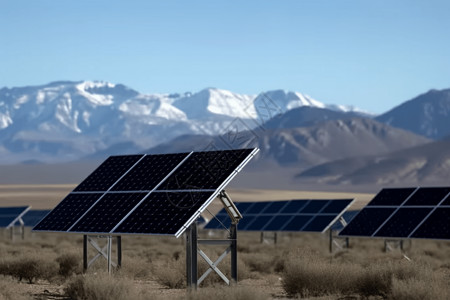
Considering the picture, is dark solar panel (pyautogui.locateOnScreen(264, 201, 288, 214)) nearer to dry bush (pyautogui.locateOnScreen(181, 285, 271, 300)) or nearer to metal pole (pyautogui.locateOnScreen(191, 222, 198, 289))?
metal pole (pyautogui.locateOnScreen(191, 222, 198, 289))

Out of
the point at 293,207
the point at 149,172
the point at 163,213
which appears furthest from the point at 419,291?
the point at 293,207

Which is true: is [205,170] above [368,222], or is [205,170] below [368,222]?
above

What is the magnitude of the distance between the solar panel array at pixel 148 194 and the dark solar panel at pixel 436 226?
11.4 meters

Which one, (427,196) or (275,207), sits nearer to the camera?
(427,196)

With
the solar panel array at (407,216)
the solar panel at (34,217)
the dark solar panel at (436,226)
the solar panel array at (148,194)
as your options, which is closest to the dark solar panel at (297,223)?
the solar panel array at (407,216)

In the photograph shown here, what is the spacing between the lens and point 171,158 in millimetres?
25828

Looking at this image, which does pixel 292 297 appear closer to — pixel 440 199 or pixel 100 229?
pixel 100 229

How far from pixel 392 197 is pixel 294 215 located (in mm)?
17153

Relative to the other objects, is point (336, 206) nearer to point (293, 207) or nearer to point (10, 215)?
point (293, 207)

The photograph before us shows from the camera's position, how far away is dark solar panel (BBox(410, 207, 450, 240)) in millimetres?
32938

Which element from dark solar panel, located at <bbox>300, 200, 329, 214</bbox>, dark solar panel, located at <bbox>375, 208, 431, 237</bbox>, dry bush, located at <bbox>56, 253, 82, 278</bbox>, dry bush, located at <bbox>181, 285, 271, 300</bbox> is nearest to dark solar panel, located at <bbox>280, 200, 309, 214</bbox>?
dark solar panel, located at <bbox>300, 200, 329, 214</bbox>

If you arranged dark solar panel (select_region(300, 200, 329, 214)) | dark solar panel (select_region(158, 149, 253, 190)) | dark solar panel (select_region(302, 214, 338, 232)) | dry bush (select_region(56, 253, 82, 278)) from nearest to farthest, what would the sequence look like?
1. dark solar panel (select_region(158, 149, 253, 190))
2. dry bush (select_region(56, 253, 82, 278))
3. dark solar panel (select_region(302, 214, 338, 232))
4. dark solar panel (select_region(300, 200, 329, 214))

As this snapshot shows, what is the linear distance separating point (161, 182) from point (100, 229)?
6.47 feet

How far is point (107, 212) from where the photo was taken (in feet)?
82.4
